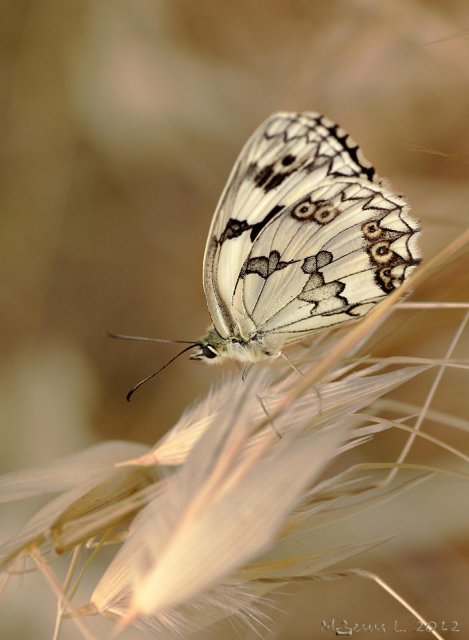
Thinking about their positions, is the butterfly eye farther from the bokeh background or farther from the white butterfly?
the bokeh background

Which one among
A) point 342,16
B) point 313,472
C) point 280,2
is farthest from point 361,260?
point 280,2

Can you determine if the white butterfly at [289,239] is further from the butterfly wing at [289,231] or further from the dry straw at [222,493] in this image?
the dry straw at [222,493]

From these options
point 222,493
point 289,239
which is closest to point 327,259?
point 289,239

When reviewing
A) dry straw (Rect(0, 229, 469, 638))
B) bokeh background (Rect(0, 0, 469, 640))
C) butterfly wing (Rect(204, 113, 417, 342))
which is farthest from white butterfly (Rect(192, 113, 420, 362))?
bokeh background (Rect(0, 0, 469, 640))

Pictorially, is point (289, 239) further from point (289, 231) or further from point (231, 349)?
point (231, 349)

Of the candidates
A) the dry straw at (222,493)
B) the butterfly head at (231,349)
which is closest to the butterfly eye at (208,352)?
the butterfly head at (231,349)

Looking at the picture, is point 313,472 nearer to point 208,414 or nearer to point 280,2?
point 208,414

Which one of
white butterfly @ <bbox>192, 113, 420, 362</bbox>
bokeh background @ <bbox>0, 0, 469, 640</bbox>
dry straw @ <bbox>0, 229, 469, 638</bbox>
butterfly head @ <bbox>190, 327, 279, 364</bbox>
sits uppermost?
bokeh background @ <bbox>0, 0, 469, 640</bbox>
